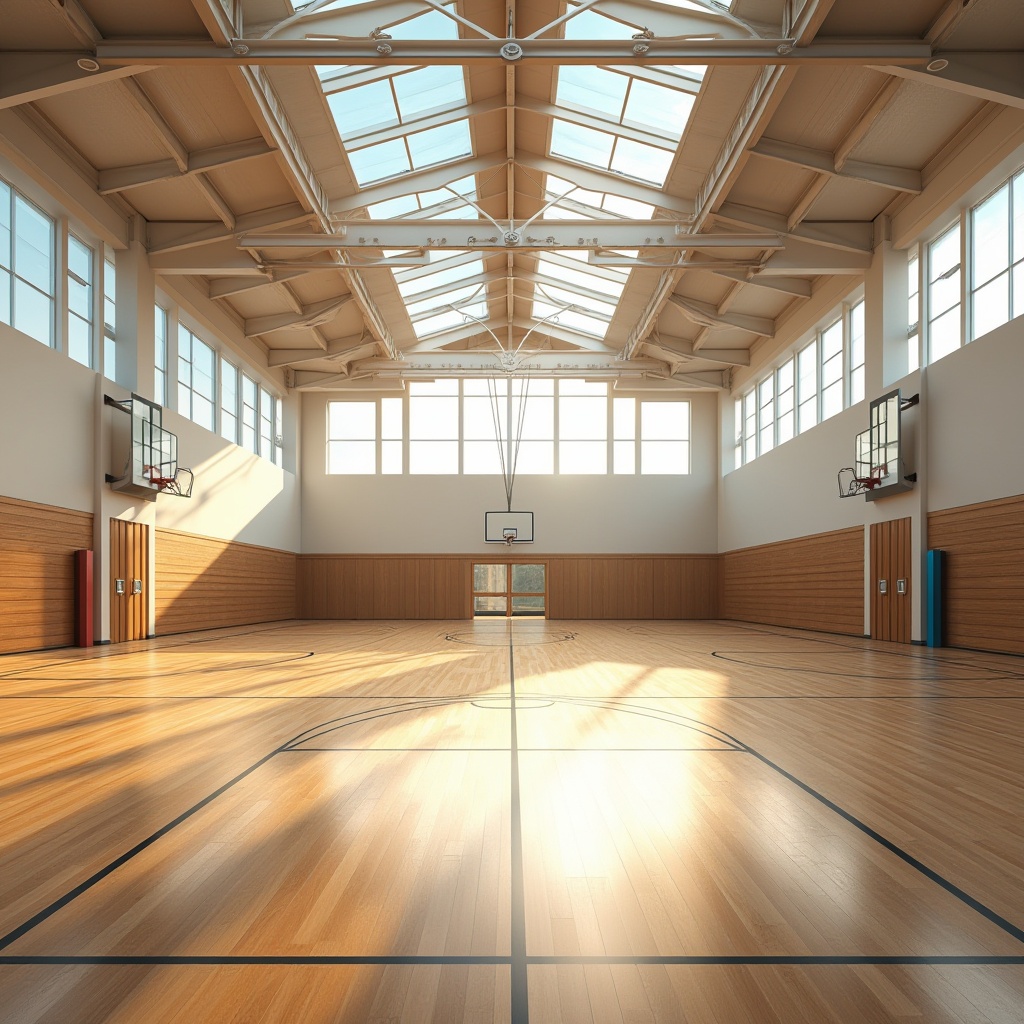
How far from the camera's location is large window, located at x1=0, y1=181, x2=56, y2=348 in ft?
43.1

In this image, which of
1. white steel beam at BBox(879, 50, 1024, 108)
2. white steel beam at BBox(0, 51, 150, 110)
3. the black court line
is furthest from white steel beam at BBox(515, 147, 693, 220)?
the black court line

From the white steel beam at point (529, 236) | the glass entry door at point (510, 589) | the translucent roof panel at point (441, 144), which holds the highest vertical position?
the translucent roof panel at point (441, 144)

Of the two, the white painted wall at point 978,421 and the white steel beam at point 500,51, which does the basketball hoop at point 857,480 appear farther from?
the white steel beam at point 500,51

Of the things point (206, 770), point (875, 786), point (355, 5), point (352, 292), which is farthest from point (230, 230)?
point (875, 786)

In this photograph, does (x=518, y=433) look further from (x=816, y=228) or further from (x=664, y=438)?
(x=816, y=228)

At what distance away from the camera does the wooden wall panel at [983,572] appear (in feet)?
41.6

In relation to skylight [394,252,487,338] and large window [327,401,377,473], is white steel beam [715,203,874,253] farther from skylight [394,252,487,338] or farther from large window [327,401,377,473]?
large window [327,401,377,473]

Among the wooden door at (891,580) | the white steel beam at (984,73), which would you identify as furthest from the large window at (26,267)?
the wooden door at (891,580)

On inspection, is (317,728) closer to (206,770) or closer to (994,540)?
(206,770)

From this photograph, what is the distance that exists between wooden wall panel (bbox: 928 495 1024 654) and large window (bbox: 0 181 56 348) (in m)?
15.7

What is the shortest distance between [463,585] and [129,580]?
13.1 meters

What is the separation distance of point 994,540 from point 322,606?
21.0 m

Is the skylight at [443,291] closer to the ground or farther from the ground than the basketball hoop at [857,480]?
farther from the ground

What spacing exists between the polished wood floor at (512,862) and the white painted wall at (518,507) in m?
20.1
